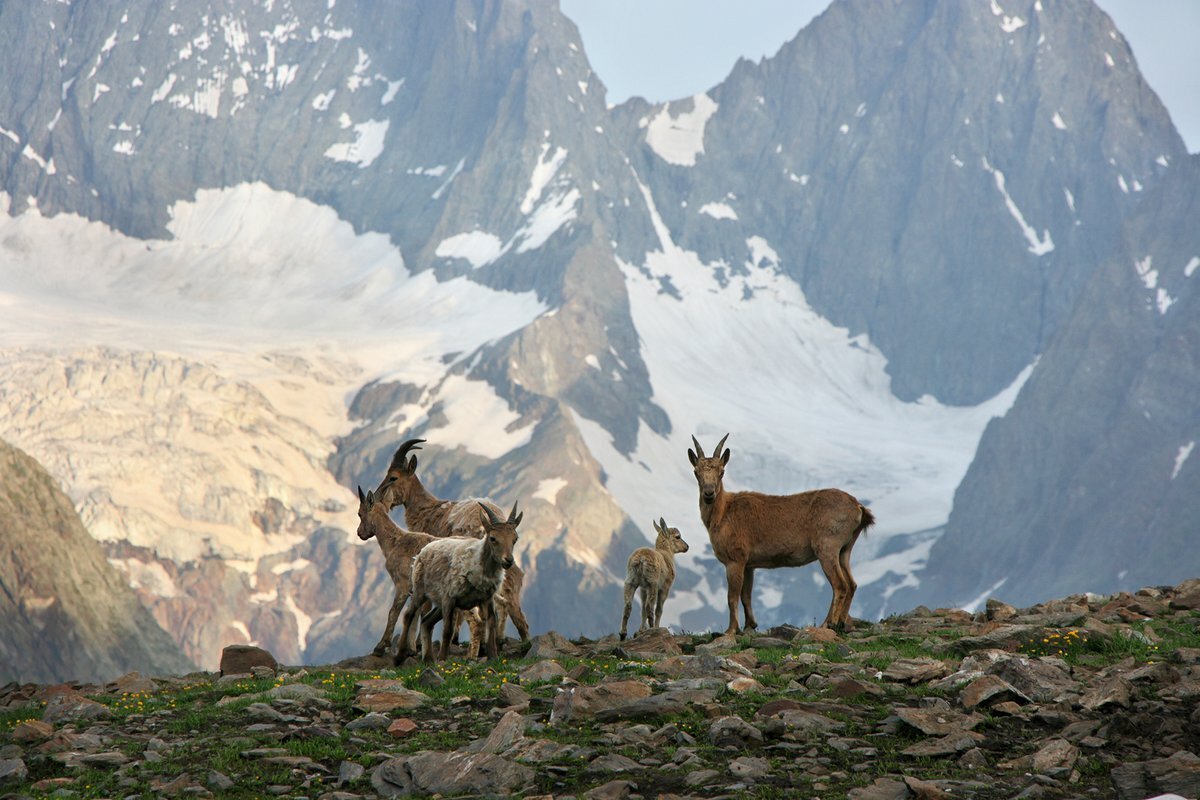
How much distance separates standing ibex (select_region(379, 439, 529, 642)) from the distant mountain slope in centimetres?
14683

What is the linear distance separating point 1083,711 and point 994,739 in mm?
1504

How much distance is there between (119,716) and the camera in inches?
796

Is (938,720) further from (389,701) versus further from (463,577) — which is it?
(463,577)

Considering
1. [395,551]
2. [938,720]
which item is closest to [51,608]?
[395,551]

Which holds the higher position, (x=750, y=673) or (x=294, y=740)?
(x=750, y=673)

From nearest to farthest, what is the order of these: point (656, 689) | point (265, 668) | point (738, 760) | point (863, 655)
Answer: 1. point (738, 760)
2. point (656, 689)
3. point (863, 655)
4. point (265, 668)

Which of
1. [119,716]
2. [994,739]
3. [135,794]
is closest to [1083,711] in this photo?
[994,739]

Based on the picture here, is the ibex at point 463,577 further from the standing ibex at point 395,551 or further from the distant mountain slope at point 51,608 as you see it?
the distant mountain slope at point 51,608

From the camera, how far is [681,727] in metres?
17.5

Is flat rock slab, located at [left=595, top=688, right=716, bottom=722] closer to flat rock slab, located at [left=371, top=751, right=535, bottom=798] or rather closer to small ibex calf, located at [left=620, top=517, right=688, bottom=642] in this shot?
flat rock slab, located at [left=371, top=751, right=535, bottom=798]

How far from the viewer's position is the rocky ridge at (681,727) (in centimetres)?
1566

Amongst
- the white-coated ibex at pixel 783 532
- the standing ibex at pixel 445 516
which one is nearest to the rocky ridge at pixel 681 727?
the white-coated ibex at pixel 783 532

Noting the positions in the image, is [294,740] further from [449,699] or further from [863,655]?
[863,655]

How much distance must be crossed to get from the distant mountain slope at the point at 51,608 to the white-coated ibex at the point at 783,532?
15398cm
